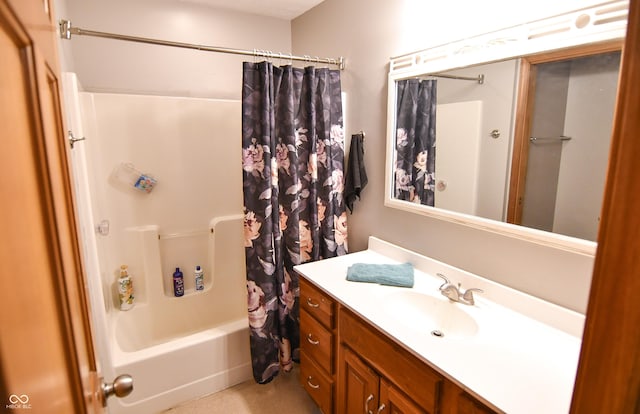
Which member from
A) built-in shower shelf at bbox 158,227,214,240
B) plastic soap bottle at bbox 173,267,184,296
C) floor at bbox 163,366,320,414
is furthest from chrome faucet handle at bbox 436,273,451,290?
plastic soap bottle at bbox 173,267,184,296

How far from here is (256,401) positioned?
199 centimetres

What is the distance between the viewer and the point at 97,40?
213cm

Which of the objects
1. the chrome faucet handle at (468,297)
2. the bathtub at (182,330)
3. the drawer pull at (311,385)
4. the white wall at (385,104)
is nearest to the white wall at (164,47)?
the white wall at (385,104)

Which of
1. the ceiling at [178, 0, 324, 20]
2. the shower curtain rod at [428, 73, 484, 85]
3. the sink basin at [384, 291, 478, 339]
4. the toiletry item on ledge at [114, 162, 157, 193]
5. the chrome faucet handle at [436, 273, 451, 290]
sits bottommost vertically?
the sink basin at [384, 291, 478, 339]

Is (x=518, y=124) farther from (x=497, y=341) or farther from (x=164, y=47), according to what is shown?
(x=164, y=47)

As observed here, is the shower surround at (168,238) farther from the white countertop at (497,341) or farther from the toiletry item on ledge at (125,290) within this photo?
the white countertop at (497,341)

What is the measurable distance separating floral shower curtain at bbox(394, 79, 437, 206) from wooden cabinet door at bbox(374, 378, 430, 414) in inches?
34.6

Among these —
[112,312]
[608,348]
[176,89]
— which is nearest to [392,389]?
[608,348]

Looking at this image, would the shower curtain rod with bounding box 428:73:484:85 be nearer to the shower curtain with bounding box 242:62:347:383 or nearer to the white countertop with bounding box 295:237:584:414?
the shower curtain with bounding box 242:62:347:383

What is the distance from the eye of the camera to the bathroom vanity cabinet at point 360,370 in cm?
105

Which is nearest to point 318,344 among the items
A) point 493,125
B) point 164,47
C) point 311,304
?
point 311,304

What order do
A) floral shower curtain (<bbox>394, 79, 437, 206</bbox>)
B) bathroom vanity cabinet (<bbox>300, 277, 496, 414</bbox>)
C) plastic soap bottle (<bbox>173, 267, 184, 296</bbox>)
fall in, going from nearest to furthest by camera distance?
1. bathroom vanity cabinet (<bbox>300, 277, 496, 414</bbox>)
2. floral shower curtain (<bbox>394, 79, 437, 206</bbox>)
3. plastic soap bottle (<bbox>173, 267, 184, 296</bbox>)

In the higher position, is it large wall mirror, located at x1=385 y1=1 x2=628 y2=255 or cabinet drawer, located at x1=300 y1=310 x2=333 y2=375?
large wall mirror, located at x1=385 y1=1 x2=628 y2=255

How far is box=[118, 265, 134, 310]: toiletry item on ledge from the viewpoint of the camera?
2217 millimetres
